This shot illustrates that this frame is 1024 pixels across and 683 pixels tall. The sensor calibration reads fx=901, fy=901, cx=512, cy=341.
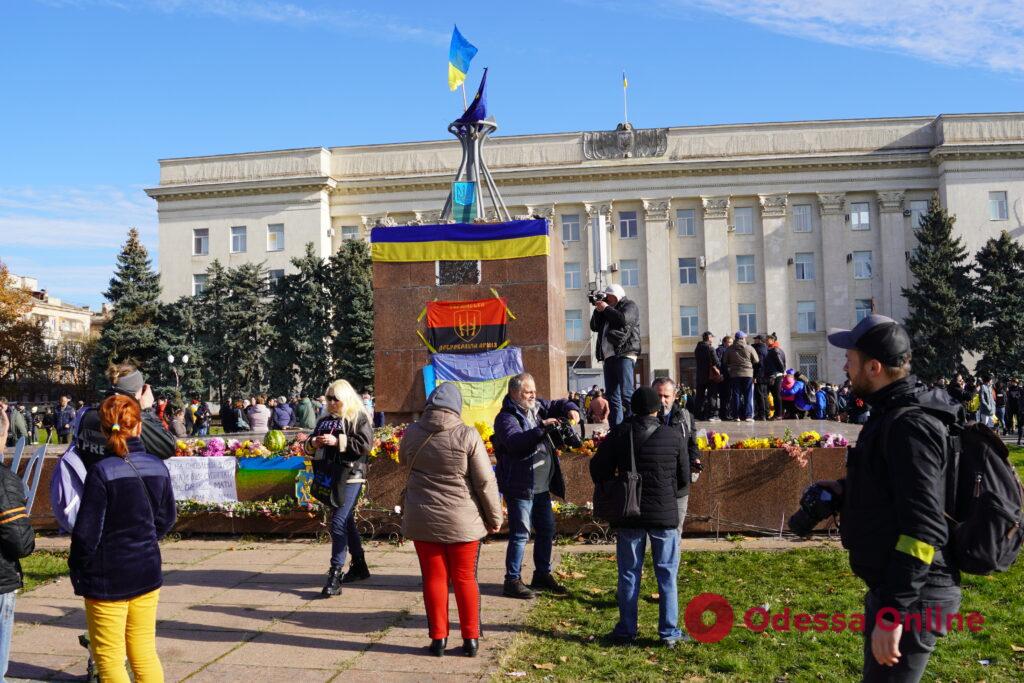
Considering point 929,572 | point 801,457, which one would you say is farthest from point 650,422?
point 801,457

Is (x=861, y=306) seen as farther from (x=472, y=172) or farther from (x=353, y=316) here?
(x=472, y=172)

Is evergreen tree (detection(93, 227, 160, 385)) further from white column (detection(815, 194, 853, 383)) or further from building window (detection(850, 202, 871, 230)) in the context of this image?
building window (detection(850, 202, 871, 230))

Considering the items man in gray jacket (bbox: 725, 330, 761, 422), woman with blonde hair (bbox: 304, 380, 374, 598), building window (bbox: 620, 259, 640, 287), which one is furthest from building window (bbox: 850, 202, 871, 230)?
woman with blonde hair (bbox: 304, 380, 374, 598)

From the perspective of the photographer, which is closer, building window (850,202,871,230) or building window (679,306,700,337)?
building window (850,202,871,230)

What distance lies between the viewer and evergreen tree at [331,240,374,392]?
45969mm

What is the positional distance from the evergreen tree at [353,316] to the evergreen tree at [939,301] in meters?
27.9

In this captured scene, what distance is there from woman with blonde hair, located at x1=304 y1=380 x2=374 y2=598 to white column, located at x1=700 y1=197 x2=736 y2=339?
47.8 m

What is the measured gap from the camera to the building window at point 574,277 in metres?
54.5

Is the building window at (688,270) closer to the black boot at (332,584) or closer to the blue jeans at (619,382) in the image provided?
the blue jeans at (619,382)

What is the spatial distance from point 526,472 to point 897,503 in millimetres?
4489

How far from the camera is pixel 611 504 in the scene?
19.3 ft

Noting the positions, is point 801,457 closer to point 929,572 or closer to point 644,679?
point 644,679

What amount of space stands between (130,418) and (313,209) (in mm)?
53549

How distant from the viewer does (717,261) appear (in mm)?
54000
